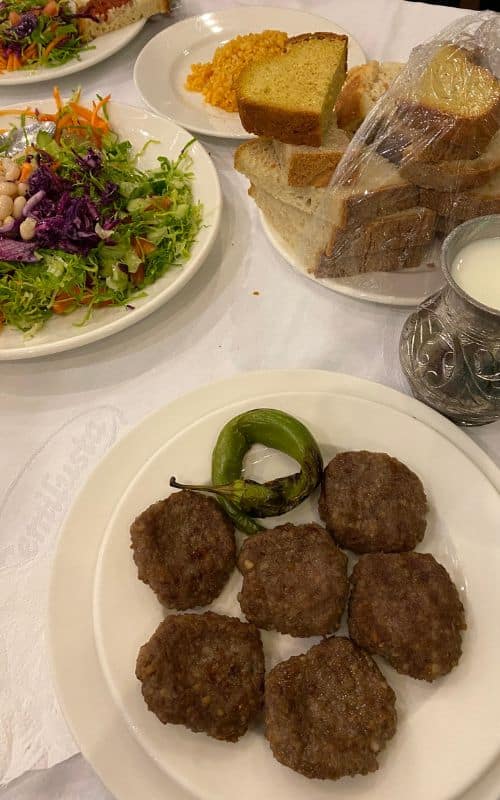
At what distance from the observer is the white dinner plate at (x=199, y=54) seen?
2.56 m

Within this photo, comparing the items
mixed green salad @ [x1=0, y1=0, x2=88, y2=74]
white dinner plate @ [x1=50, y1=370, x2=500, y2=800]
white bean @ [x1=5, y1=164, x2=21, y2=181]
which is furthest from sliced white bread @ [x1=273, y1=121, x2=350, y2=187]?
mixed green salad @ [x1=0, y1=0, x2=88, y2=74]

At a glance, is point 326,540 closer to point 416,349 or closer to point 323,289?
point 416,349


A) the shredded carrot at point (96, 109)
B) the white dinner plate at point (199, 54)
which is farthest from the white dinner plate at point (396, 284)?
the shredded carrot at point (96, 109)

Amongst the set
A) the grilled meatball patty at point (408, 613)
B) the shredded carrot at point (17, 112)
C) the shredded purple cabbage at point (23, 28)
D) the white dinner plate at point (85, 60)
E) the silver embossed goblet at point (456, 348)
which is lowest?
the grilled meatball patty at point (408, 613)

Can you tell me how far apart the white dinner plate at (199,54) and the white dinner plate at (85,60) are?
22 centimetres

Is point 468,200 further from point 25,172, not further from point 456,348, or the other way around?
point 25,172

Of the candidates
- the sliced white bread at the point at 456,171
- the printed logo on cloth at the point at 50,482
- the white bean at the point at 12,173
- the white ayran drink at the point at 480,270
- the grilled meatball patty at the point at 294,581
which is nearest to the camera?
the grilled meatball patty at the point at 294,581

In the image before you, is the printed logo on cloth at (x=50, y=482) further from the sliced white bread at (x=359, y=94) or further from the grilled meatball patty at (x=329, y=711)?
the sliced white bread at (x=359, y=94)

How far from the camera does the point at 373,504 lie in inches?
55.9

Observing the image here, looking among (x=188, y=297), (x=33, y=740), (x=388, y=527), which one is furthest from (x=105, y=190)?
(x=33, y=740)

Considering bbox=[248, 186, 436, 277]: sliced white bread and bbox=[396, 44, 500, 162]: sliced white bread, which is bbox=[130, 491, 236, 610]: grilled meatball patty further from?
bbox=[396, 44, 500, 162]: sliced white bread

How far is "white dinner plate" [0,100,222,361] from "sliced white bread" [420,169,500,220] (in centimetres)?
78

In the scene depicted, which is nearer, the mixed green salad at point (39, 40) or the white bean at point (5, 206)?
the white bean at point (5, 206)

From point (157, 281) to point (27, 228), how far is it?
576mm
